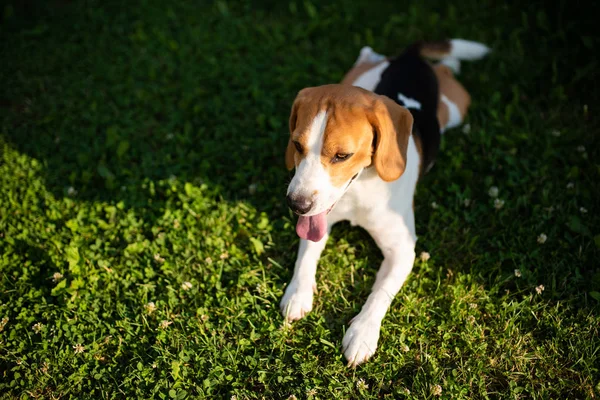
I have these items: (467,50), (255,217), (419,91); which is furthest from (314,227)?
(467,50)

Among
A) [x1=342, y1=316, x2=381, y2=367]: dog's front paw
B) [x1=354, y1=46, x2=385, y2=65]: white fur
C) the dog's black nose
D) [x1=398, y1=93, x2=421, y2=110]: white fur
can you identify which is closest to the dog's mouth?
the dog's black nose

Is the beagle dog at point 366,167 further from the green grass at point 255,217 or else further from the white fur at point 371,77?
the green grass at point 255,217

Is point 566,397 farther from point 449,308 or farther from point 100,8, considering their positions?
point 100,8

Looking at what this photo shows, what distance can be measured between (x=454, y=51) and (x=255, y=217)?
281 cm

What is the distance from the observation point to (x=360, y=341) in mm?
3229

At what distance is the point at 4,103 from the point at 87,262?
2.69m

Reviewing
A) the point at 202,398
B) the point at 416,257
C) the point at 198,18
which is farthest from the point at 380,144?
the point at 198,18

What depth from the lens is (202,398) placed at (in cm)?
308

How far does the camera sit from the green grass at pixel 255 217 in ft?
10.5

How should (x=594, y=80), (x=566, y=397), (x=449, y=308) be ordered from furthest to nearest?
(x=594, y=80), (x=449, y=308), (x=566, y=397)

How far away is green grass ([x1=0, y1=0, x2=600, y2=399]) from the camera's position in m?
3.21

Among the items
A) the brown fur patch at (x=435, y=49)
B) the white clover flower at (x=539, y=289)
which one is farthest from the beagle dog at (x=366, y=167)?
the white clover flower at (x=539, y=289)

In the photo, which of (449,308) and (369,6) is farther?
(369,6)

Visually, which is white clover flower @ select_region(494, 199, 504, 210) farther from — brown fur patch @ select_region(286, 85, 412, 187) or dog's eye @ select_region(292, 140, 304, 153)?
dog's eye @ select_region(292, 140, 304, 153)
